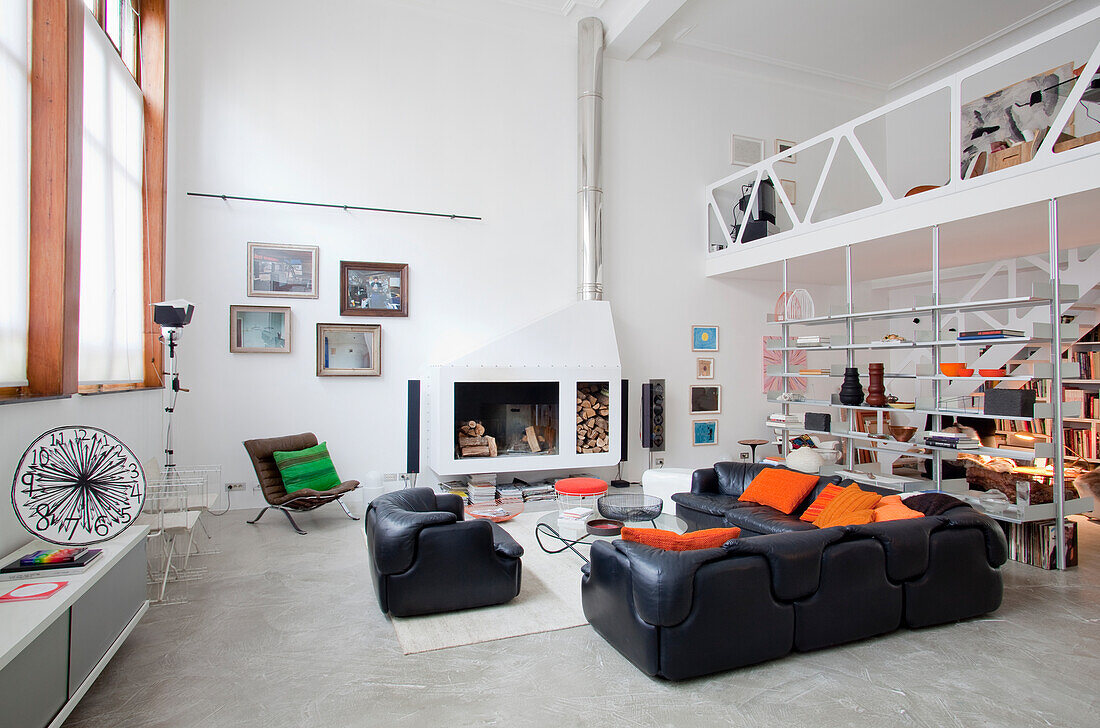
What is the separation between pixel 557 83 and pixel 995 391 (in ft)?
18.2

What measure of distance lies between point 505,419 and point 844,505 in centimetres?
345

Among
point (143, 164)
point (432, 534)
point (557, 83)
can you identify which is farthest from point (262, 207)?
point (432, 534)

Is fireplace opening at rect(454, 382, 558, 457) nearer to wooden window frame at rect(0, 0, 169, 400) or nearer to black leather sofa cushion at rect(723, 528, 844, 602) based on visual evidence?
wooden window frame at rect(0, 0, 169, 400)

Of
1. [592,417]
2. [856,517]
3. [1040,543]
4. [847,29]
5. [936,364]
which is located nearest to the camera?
[856,517]

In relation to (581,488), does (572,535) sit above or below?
below

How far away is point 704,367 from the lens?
8.17m

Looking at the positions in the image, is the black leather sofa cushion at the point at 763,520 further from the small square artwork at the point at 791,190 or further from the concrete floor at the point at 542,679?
the small square artwork at the point at 791,190

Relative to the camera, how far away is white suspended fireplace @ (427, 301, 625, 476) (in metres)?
6.30

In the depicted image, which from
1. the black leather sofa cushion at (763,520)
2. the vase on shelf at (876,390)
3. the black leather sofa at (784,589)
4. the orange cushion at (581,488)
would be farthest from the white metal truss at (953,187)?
the orange cushion at (581,488)

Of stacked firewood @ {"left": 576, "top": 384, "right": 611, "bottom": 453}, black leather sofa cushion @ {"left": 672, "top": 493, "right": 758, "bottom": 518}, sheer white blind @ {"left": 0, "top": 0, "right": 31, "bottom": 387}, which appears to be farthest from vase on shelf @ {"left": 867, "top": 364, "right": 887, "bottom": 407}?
sheer white blind @ {"left": 0, "top": 0, "right": 31, "bottom": 387}

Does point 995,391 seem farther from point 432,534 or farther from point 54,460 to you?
point 54,460

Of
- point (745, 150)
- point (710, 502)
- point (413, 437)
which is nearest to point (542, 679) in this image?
point (710, 502)

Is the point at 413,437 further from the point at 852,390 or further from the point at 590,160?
the point at 852,390

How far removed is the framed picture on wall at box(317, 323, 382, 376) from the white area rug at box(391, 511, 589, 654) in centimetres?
314
